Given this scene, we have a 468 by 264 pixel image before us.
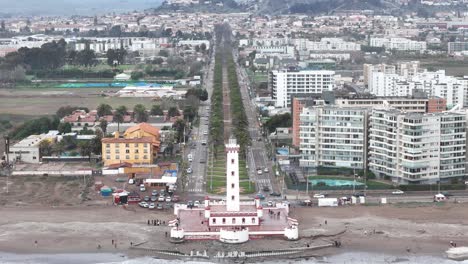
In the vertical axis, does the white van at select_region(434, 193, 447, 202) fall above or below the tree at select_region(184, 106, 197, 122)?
below

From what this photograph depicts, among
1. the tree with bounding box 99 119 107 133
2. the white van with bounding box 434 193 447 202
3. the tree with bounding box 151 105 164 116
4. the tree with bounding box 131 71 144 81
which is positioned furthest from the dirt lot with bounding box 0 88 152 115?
the white van with bounding box 434 193 447 202

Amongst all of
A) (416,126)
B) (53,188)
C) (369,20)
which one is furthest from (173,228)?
(369,20)

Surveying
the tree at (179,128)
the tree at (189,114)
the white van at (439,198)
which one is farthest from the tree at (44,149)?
the white van at (439,198)

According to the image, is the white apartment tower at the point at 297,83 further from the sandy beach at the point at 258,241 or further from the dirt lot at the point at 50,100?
the sandy beach at the point at 258,241

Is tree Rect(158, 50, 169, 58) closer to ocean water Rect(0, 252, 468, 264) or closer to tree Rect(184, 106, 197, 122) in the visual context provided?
tree Rect(184, 106, 197, 122)

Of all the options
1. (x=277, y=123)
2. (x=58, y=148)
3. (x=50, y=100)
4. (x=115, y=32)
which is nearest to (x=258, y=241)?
(x=58, y=148)
